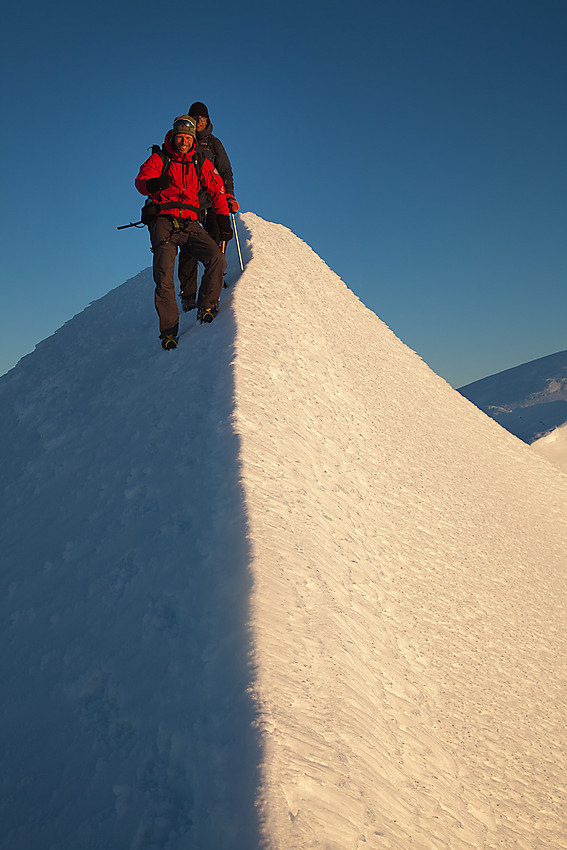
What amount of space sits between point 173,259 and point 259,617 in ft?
14.9

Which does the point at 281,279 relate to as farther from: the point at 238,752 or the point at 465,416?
the point at 238,752

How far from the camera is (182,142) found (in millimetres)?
5508

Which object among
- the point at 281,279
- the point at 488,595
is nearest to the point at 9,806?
the point at 488,595

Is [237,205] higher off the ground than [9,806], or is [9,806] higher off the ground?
[237,205]

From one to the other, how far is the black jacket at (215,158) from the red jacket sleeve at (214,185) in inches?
3.9

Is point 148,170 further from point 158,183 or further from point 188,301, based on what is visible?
point 188,301

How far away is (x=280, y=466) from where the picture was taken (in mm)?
4180

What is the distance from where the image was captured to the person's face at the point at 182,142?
5.48m

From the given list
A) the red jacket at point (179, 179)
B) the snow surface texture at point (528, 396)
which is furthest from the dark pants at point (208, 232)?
the snow surface texture at point (528, 396)

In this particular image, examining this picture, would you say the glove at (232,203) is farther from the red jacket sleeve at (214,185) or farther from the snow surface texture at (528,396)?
the snow surface texture at (528,396)

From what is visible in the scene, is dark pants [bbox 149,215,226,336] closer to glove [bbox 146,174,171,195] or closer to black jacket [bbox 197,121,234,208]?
glove [bbox 146,174,171,195]

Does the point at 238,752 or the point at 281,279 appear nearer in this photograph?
the point at 238,752

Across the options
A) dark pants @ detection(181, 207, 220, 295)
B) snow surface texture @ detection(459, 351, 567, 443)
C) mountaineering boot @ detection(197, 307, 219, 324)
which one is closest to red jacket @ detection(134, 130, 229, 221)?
dark pants @ detection(181, 207, 220, 295)

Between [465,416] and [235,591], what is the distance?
7.97m
